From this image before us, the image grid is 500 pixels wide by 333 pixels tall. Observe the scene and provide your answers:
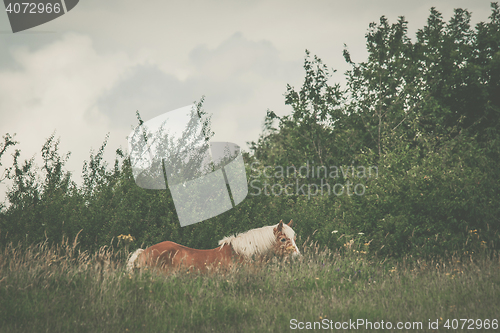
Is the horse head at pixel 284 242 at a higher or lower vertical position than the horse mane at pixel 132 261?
lower

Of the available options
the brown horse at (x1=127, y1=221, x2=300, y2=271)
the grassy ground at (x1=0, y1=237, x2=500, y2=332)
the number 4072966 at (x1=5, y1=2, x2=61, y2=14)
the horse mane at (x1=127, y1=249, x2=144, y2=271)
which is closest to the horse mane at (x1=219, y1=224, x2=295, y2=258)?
the brown horse at (x1=127, y1=221, x2=300, y2=271)

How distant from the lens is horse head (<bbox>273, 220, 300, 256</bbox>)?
5965 millimetres

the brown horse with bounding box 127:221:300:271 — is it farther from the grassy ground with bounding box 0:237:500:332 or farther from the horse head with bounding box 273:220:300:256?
the grassy ground with bounding box 0:237:500:332

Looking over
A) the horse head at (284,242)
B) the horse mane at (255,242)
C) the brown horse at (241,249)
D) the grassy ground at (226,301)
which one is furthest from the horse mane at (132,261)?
the horse head at (284,242)

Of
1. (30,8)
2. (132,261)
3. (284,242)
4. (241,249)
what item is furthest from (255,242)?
(30,8)

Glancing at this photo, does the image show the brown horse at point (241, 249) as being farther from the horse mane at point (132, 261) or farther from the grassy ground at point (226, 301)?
the grassy ground at point (226, 301)

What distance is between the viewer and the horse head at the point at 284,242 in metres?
5.96

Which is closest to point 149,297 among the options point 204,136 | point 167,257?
point 167,257

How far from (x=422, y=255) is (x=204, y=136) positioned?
5.43m

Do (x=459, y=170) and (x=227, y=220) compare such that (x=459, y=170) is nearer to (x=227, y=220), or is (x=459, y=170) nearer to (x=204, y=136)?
(x=227, y=220)

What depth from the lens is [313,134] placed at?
15719 mm

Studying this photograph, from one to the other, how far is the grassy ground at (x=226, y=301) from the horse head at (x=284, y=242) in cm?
72

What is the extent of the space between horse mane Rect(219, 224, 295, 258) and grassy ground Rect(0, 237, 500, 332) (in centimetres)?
77

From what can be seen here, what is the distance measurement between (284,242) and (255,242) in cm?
48
